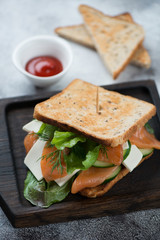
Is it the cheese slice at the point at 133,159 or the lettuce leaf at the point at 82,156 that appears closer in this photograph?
the lettuce leaf at the point at 82,156

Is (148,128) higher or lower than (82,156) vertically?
lower

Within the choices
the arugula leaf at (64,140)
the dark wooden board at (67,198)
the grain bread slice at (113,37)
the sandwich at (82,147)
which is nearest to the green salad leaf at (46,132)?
the sandwich at (82,147)

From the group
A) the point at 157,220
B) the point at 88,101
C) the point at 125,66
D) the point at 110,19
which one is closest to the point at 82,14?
the point at 110,19

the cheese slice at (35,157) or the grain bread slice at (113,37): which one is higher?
the grain bread slice at (113,37)

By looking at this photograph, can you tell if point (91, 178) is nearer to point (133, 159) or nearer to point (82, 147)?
point (82, 147)

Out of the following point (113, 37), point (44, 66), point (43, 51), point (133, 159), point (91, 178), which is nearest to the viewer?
point (91, 178)

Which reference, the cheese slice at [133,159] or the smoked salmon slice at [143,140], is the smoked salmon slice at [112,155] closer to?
the cheese slice at [133,159]

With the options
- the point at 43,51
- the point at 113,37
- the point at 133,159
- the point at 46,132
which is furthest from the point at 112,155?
the point at 113,37
